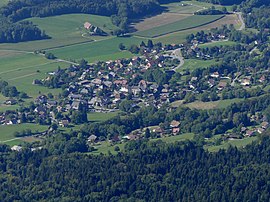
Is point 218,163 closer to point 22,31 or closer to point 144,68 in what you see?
point 144,68

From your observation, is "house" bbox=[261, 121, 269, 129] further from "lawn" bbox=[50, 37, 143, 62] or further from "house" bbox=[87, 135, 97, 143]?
"lawn" bbox=[50, 37, 143, 62]

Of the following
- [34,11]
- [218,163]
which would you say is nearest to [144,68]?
[34,11]

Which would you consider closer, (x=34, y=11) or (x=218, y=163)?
(x=218, y=163)

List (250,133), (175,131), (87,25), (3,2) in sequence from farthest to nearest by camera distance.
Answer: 1. (3,2)
2. (87,25)
3. (175,131)
4. (250,133)

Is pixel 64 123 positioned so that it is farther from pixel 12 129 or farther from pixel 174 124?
pixel 174 124

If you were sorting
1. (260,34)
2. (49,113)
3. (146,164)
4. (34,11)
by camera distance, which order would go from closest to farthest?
(146,164) → (49,113) → (260,34) → (34,11)

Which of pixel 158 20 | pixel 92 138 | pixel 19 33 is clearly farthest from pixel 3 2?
pixel 92 138

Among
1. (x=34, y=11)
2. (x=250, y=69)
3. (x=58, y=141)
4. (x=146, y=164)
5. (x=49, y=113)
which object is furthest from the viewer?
(x=34, y=11)
